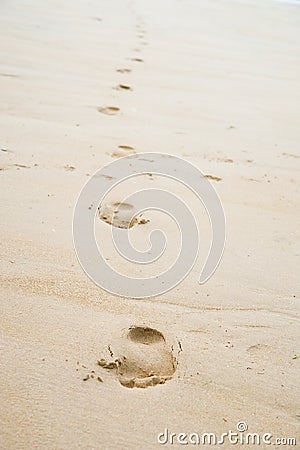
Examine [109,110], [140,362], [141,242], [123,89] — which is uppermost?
[123,89]

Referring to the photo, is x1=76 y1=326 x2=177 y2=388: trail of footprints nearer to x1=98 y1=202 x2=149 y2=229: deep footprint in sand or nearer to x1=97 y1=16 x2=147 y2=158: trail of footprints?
x1=98 y1=202 x2=149 y2=229: deep footprint in sand

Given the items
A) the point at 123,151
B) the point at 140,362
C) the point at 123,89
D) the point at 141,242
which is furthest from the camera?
the point at 123,89

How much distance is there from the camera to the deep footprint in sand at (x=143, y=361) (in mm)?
1308

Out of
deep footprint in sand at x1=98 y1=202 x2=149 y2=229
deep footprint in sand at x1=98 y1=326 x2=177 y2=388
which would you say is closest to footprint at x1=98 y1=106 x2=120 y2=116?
deep footprint in sand at x1=98 y1=202 x2=149 y2=229

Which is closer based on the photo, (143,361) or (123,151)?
(143,361)

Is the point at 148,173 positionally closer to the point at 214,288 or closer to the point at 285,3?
the point at 214,288

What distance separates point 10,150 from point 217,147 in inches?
37.8

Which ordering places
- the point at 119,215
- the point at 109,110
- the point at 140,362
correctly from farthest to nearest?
the point at 109,110, the point at 119,215, the point at 140,362

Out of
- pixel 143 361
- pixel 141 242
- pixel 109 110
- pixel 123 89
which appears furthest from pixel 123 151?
pixel 143 361

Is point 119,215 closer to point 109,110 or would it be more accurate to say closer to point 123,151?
point 123,151

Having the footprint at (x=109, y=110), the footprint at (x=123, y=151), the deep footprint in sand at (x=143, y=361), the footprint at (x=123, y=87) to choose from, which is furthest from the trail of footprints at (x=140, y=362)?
the footprint at (x=123, y=87)

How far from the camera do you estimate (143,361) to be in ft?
4.45

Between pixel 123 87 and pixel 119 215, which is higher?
pixel 123 87

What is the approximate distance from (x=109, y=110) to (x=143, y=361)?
5.75 feet
